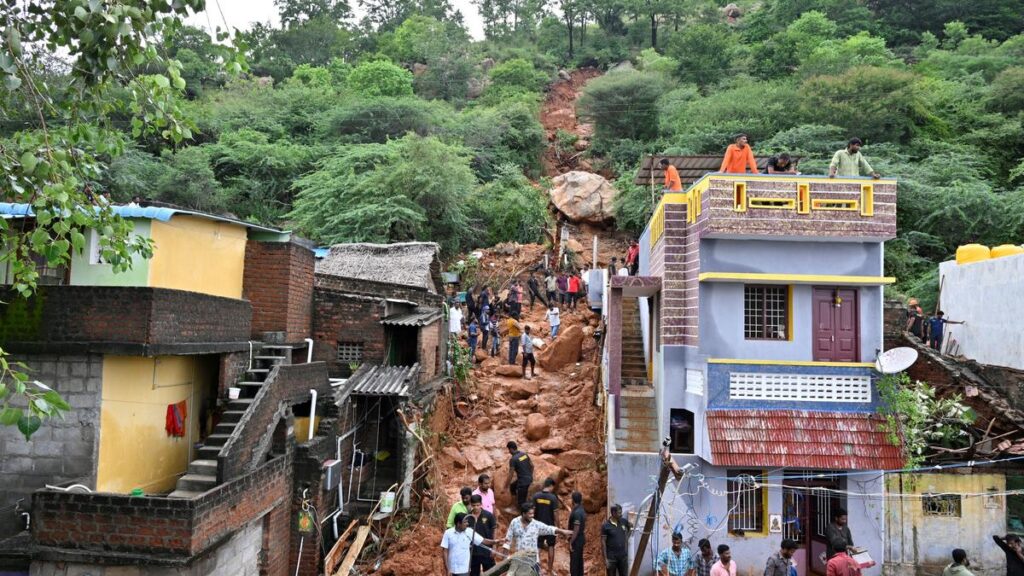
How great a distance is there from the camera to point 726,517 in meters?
12.4

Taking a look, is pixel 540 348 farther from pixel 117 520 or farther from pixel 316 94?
pixel 316 94

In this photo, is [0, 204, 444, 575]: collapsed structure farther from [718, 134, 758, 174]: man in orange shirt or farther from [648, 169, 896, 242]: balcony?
[718, 134, 758, 174]: man in orange shirt

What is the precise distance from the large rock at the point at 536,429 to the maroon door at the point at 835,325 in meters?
6.41

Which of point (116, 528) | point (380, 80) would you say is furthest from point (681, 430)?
point (380, 80)

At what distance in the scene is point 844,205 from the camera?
12859mm

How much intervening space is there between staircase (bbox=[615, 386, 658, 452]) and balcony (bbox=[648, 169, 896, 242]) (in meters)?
4.47

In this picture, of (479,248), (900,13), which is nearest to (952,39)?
(900,13)

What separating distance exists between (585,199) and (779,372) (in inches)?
892

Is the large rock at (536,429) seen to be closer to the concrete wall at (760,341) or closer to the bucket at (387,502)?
the bucket at (387,502)

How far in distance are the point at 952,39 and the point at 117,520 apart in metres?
54.7

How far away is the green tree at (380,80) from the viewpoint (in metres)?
44.5

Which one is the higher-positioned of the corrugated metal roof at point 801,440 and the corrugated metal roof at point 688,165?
the corrugated metal roof at point 688,165

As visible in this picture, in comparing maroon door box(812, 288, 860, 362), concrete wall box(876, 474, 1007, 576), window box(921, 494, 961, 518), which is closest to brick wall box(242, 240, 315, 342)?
maroon door box(812, 288, 860, 362)

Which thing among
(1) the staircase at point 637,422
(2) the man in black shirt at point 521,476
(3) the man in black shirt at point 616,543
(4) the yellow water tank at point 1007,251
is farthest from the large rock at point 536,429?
(4) the yellow water tank at point 1007,251
